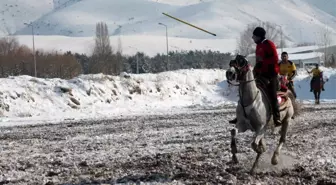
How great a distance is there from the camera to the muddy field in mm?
9828

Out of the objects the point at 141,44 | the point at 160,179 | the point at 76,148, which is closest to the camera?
the point at 160,179

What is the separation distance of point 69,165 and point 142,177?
238 cm

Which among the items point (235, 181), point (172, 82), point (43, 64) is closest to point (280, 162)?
point (235, 181)

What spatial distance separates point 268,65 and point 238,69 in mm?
1584

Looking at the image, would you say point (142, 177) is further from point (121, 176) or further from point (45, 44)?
point (45, 44)

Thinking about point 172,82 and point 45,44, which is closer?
point 172,82

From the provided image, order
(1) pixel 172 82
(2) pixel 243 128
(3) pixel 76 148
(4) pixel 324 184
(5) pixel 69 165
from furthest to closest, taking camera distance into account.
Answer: (1) pixel 172 82, (3) pixel 76 148, (5) pixel 69 165, (2) pixel 243 128, (4) pixel 324 184

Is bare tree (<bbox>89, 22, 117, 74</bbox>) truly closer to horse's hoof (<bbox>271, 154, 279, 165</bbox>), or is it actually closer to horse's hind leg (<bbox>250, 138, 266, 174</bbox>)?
horse's hoof (<bbox>271, 154, 279, 165</bbox>)

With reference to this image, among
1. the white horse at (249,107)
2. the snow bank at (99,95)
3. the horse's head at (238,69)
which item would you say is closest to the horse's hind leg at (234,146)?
the white horse at (249,107)

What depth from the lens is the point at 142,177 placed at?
9.96 m

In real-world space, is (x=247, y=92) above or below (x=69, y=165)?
above

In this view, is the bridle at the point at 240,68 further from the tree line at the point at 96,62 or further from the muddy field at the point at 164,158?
the tree line at the point at 96,62

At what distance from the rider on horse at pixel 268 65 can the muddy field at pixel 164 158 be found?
115 cm

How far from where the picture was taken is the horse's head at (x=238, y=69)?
9641 mm
